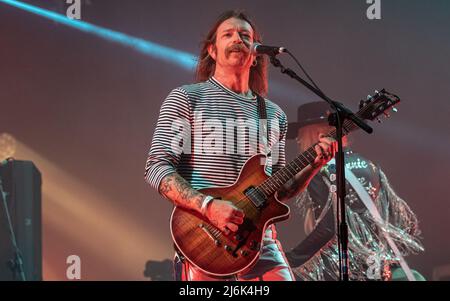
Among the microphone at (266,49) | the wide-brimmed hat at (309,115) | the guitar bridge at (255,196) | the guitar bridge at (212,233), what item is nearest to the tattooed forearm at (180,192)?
the guitar bridge at (212,233)

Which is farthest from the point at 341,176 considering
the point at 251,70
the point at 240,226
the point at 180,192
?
the point at 251,70

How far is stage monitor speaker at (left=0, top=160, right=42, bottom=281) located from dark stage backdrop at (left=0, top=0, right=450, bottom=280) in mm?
79

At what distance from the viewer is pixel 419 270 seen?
16.8 ft

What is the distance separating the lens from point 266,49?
10.8ft

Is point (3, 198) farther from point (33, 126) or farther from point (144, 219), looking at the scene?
point (144, 219)

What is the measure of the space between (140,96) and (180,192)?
233 cm

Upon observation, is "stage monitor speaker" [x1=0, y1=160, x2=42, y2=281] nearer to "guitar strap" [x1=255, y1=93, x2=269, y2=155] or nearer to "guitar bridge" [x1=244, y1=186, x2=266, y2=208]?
"guitar strap" [x1=255, y1=93, x2=269, y2=155]

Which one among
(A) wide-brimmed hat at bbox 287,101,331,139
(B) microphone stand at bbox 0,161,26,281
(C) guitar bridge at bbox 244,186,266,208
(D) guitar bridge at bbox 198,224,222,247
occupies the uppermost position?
(A) wide-brimmed hat at bbox 287,101,331,139

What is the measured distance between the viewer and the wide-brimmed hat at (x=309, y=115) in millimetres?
5441

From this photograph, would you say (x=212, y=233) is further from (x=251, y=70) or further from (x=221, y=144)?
(x=251, y=70)

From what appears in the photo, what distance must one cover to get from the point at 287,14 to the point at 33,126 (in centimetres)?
217

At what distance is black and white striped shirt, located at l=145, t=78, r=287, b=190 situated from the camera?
3.23 m

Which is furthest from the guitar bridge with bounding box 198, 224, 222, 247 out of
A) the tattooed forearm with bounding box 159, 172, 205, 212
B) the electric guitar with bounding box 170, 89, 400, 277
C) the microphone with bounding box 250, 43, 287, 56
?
the microphone with bounding box 250, 43, 287, 56
